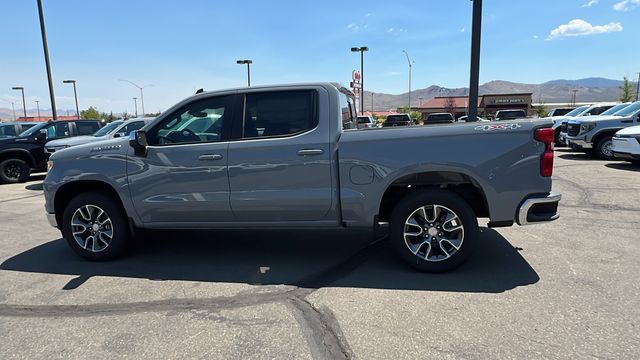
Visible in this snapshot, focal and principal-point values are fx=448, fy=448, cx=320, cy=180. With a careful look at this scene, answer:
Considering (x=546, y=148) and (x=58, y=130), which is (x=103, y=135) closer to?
(x=58, y=130)

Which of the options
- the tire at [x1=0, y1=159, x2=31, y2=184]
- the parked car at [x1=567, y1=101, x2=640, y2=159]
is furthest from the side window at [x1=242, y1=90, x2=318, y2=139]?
the parked car at [x1=567, y1=101, x2=640, y2=159]

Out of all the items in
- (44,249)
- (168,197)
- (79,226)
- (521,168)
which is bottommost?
(44,249)

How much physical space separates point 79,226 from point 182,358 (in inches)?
115

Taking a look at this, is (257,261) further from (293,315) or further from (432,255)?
(432,255)

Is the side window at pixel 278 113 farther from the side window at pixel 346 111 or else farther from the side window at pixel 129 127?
the side window at pixel 129 127

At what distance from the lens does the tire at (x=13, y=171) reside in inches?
511

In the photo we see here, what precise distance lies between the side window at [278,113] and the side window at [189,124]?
0.36 metres

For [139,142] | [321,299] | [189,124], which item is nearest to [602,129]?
[321,299]

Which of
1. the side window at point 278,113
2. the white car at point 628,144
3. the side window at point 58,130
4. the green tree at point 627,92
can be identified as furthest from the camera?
the green tree at point 627,92

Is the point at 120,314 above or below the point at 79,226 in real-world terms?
below

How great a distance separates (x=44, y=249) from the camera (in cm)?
593

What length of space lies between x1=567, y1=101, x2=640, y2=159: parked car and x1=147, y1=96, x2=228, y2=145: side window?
13348 mm

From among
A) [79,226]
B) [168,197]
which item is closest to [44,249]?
[79,226]

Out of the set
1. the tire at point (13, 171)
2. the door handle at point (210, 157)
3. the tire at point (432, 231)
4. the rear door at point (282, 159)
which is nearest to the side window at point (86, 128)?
the tire at point (13, 171)
